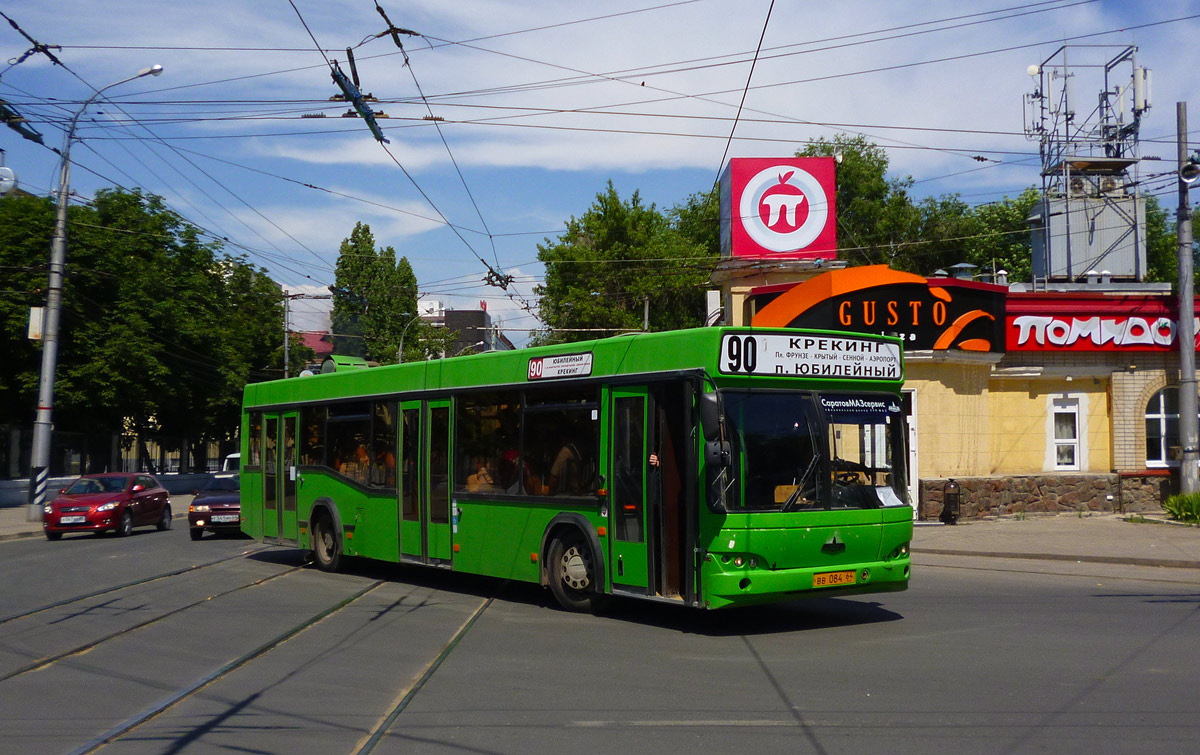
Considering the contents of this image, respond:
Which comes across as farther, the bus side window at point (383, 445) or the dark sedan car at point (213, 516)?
the dark sedan car at point (213, 516)

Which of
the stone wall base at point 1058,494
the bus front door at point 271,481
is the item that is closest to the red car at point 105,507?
the bus front door at point 271,481

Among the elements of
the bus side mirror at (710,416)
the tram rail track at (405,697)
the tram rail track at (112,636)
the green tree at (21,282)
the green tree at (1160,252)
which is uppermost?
the green tree at (1160,252)

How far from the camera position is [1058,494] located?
24.1m

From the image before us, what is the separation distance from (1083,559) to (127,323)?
38161mm

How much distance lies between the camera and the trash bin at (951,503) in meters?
23.0

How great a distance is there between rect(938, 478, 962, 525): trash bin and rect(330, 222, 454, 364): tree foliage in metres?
49.4

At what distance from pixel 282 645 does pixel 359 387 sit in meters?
6.33

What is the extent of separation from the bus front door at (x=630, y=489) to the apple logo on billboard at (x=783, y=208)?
20.8 meters

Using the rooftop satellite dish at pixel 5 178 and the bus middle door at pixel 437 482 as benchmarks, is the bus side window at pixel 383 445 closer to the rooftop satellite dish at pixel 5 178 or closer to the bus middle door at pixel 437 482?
the bus middle door at pixel 437 482

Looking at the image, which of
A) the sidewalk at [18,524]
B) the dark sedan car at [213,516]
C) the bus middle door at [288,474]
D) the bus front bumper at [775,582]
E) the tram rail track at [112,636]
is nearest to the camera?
the tram rail track at [112,636]

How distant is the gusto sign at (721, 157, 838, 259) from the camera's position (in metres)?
30.9

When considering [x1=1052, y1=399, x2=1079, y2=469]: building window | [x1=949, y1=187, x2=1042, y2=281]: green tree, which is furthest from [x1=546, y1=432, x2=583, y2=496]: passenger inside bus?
[x1=949, y1=187, x2=1042, y2=281]: green tree

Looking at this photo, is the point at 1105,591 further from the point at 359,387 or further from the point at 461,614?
the point at 359,387

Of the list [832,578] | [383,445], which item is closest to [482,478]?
[383,445]
